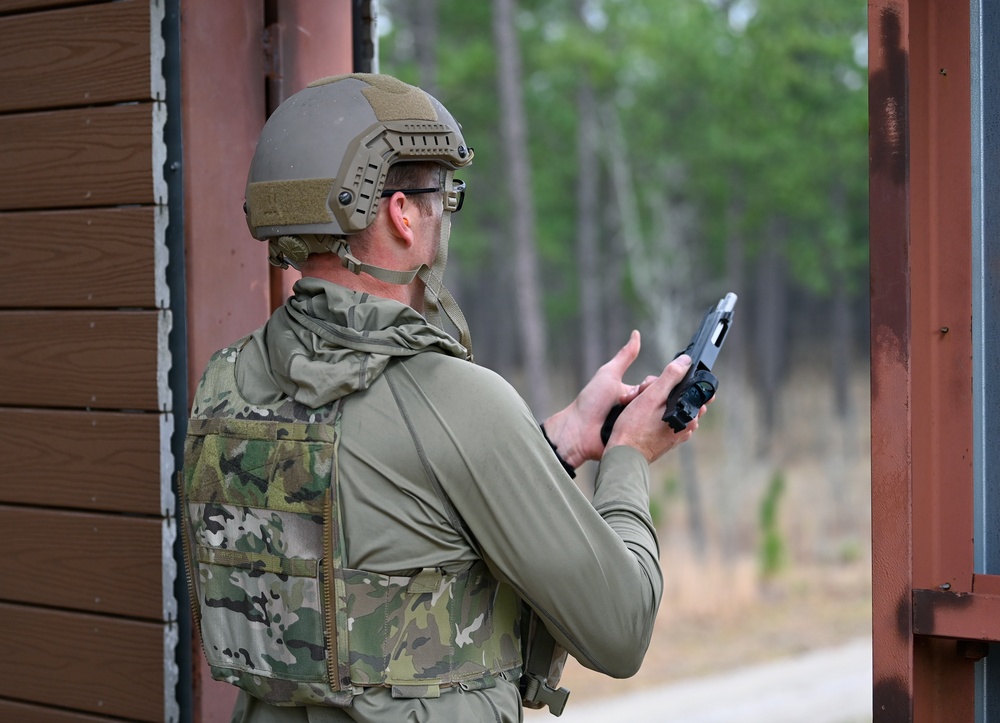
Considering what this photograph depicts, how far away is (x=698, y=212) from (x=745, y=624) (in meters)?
9.29

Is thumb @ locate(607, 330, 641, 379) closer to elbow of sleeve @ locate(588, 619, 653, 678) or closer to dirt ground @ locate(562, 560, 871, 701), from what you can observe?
elbow of sleeve @ locate(588, 619, 653, 678)

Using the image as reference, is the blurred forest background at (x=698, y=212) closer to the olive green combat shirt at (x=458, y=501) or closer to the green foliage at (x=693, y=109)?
the green foliage at (x=693, y=109)

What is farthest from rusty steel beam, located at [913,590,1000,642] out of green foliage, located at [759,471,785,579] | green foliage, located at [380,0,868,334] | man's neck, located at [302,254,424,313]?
green foliage, located at [380,0,868,334]

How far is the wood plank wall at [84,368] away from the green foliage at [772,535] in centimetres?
1034

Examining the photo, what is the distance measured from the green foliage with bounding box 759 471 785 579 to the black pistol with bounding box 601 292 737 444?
1051 cm

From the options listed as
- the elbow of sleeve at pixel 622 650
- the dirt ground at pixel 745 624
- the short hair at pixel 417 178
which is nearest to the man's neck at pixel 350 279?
the short hair at pixel 417 178

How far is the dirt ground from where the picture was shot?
393 inches

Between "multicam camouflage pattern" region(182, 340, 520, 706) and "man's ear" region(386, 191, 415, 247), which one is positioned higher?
"man's ear" region(386, 191, 415, 247)

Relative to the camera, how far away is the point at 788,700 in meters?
8.17

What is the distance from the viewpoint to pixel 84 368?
105 inches

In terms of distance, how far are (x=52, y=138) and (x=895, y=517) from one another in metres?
2.09

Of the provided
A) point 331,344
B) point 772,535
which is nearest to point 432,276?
point 331,344

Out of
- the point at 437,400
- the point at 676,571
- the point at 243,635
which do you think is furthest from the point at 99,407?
the point at 676,571

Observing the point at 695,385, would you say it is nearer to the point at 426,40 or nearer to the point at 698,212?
the point at 426,40
